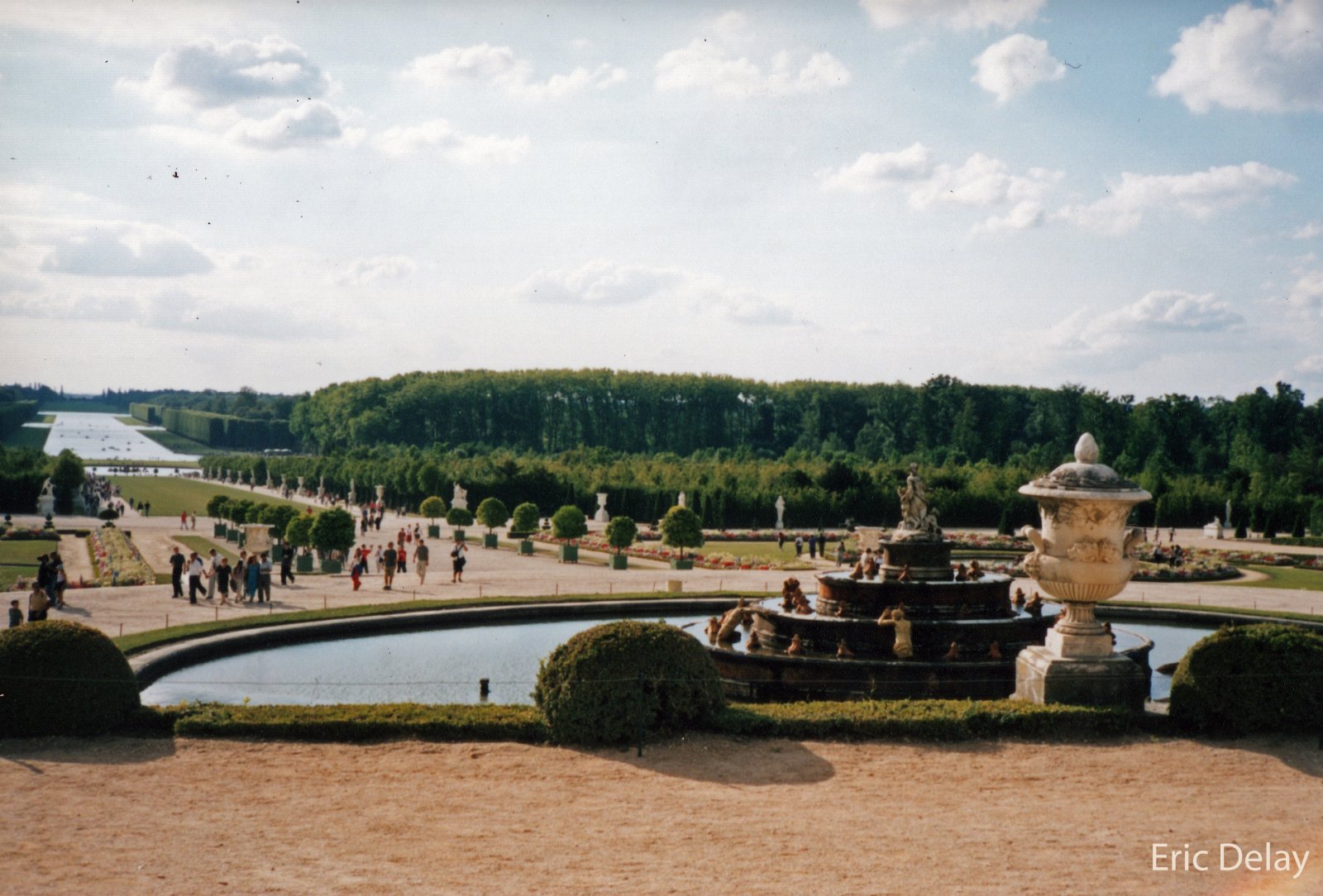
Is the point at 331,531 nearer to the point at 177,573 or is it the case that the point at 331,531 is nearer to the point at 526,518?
the point at 177,573

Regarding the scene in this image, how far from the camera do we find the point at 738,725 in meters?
12.2

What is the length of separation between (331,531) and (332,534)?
0.30 ft

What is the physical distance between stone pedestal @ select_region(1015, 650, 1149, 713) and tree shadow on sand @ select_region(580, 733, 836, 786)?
2977mm

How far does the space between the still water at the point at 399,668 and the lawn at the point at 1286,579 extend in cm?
1004

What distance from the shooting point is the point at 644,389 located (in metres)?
110

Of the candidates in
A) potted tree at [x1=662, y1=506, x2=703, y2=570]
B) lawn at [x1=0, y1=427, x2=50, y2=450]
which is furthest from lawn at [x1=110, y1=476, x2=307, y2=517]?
lawn at [x1=0, y1=427, x2=50, y2=450]

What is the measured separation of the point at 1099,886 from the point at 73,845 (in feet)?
23.7

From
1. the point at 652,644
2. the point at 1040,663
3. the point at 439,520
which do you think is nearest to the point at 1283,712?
the point at 1040,663

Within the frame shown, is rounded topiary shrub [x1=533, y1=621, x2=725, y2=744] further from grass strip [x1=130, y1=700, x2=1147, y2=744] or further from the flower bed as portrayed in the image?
the flower bed

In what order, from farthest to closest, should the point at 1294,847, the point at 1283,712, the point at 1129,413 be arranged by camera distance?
the point at 1129,413 < the point at 1283,712 < the point at 1294,847

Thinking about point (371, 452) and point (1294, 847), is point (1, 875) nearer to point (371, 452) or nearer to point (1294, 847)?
point (1294, 847)

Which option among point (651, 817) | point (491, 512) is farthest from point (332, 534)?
point (651, 817)

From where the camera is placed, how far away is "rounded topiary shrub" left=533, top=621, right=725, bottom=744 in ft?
38.7

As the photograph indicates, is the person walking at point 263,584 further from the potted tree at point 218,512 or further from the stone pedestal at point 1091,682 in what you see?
the potted tree at point 218,512
